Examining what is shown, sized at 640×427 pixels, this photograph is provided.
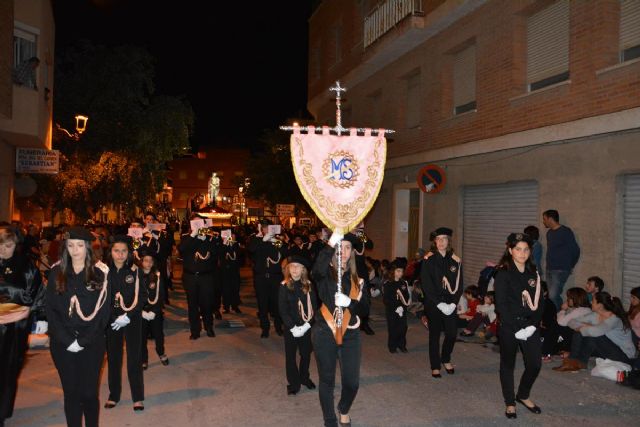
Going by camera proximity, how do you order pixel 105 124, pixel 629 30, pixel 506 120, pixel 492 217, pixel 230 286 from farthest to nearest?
pixel 105 124 → pixel 492 217 → pixel 230 286 → pixel 506 120 → pixel 629 30

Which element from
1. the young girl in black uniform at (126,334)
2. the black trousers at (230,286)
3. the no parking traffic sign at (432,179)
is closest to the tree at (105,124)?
the black trousers at (230,286)

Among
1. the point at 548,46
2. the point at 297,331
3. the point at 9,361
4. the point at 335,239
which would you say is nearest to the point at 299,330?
the point at 297,331

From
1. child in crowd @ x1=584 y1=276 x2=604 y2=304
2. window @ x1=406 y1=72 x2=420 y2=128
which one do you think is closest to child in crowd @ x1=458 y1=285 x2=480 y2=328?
child in crowd @ x1=584 y1=276 x2=604 y2=304

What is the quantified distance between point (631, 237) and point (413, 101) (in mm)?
9957

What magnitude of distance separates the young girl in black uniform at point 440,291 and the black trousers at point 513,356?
5.05 feet

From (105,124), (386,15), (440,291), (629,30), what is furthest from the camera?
(105,124)

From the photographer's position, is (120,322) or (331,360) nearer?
(331,360)

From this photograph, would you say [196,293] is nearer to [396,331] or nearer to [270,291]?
[270,291]

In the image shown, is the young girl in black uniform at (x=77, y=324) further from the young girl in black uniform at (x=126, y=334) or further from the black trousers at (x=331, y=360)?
the black trousers at (x=331, y=360)

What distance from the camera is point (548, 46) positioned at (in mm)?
12172

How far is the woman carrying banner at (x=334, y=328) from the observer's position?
5.56 m

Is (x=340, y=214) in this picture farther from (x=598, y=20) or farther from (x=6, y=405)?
(x=598, y=20)

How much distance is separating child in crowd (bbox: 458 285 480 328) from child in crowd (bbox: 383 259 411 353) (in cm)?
199

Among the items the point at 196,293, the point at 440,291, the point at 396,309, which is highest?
the point at 440,291
